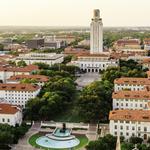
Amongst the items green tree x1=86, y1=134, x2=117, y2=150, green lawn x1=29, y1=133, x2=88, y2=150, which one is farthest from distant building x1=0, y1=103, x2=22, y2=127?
green tree x1=86, y1=134, x2=117, y2=150

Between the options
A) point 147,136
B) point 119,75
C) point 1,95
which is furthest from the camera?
point 119,75

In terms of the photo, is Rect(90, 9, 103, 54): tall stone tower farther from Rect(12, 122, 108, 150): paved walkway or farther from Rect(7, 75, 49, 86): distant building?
Rect(12, 122, 108, 150): paved walkway

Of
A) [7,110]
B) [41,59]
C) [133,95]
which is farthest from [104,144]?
[41,59]

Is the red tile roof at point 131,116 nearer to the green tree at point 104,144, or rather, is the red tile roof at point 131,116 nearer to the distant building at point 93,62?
the green tree at point 104,144

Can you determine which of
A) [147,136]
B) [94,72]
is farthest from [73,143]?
[94,72]

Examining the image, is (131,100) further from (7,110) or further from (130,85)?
(7,110)

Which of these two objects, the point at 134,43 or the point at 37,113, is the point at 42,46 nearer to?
the point at 134,43

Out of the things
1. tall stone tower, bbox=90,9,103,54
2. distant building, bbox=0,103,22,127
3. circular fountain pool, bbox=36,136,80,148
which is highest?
tall stone tower, bbox=90,9,103,54
